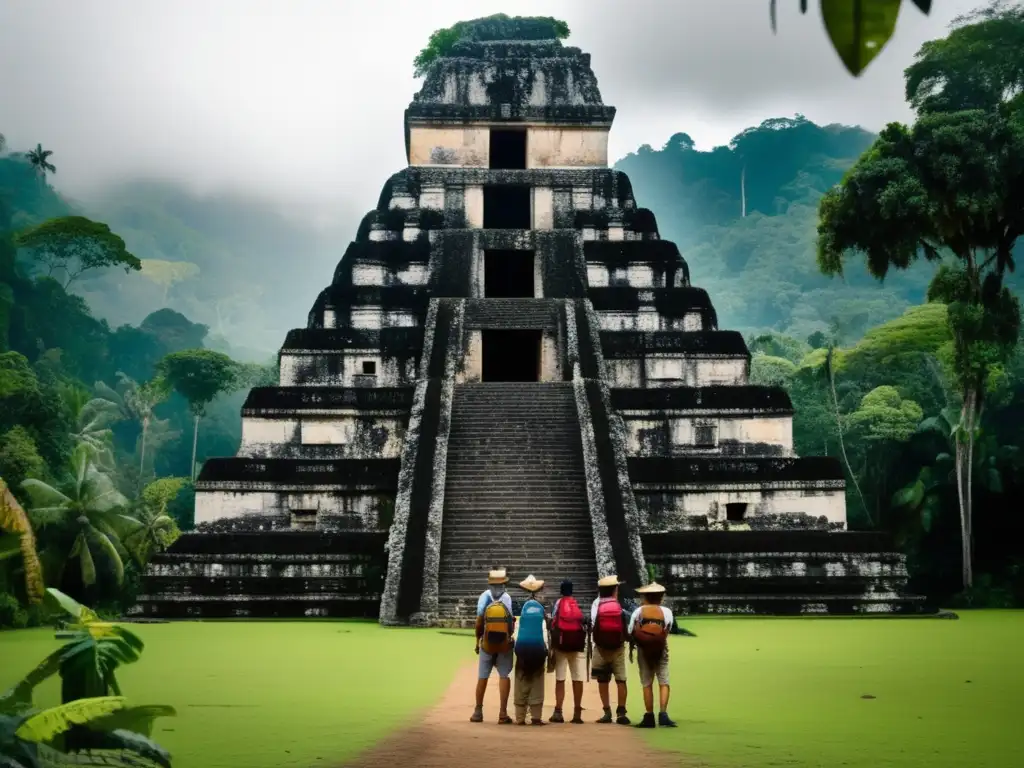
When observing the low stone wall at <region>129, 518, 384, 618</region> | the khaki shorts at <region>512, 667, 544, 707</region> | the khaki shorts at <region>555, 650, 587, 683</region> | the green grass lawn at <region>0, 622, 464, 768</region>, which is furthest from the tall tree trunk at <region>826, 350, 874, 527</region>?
the khaki shorts at <region>512, 667, 544, 707</region>

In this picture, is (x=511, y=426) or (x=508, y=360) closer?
(x=511, y=426)

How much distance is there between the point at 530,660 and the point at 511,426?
31.9ft

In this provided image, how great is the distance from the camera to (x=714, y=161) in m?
92.6

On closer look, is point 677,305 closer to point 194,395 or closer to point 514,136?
point 514,136

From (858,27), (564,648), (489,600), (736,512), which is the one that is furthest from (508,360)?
(858,27)

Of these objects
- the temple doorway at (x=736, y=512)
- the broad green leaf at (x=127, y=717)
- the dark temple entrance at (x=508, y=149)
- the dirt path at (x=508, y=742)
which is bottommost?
the dirt path at (x=508, y=742)

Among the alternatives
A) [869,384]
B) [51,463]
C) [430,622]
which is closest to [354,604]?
[430,622]

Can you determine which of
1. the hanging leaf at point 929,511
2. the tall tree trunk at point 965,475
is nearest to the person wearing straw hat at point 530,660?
the tall tree trunk at point 965,475

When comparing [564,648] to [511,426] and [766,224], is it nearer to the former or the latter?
[511,426]

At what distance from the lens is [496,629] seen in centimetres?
634

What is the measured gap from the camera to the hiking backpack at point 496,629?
630 centimetres

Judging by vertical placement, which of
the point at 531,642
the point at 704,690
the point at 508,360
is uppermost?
the point at 508,360

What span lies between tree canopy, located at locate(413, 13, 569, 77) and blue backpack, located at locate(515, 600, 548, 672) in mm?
22028

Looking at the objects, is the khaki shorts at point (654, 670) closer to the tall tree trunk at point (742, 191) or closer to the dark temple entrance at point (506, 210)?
the dark temple entrance at point (506, 210)
